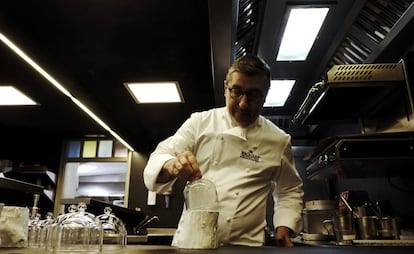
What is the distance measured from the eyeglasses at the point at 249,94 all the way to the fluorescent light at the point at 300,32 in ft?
2.27

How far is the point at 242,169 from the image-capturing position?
1348 millimetres

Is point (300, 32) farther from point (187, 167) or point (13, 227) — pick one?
point (13, 227)

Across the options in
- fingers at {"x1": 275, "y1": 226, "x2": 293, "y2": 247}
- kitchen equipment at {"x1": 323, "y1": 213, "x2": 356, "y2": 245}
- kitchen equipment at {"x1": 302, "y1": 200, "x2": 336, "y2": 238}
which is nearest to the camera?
fingers at {"x1": 275, "y1": 226, "x2": 293, "y2": 247}

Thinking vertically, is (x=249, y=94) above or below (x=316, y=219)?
above

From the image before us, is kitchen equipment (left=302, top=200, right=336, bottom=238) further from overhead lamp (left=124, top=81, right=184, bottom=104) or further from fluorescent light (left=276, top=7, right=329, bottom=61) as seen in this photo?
overhead lamp (left=124, top=81, right=184, bottom=104)

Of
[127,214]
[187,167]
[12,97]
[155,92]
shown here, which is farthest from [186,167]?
[127,214]

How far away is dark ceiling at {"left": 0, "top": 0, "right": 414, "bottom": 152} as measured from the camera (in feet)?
5.86

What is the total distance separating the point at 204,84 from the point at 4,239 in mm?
2172

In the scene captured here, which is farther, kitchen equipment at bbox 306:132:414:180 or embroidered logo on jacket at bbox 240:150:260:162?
kitchen equipment at bbox 306:132:414:180

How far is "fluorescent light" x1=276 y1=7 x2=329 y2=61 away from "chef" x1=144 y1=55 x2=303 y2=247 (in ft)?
2.17

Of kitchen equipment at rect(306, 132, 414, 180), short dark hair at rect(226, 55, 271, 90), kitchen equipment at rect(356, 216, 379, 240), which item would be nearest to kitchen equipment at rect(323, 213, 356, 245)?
kitchen equipment at rect(356, 216, 379, 240)

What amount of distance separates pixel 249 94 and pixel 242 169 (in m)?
0.29

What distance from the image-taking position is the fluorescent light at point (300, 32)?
5.95 ft

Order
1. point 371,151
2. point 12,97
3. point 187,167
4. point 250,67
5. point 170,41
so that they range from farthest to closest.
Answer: point 12,97 < point 170,41 < point 371,151 < point 250,67 < point 187,167
